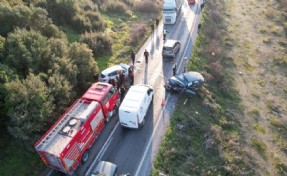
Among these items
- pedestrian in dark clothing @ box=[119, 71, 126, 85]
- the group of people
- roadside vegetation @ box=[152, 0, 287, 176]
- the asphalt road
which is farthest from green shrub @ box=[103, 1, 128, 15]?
pedestrian in dark clothing @ box=[119, 71, 126, 85]

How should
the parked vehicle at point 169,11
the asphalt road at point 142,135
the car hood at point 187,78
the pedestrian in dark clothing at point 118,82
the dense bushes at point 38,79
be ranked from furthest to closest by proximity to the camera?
the parked vehicle at point 169,11 < the car hood at point 187,78 < the pedestrian in dark clothing at point 118,82 < the asphalt road at point 142,135 < the dense bushes at point 38,79

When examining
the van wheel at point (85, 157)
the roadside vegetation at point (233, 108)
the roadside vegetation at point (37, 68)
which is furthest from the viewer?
the roadside vegetation at point (233, 108)

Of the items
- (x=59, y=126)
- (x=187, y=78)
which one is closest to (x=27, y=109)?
(x=59, y=126)

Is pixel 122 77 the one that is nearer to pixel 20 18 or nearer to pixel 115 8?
pixel 20 18

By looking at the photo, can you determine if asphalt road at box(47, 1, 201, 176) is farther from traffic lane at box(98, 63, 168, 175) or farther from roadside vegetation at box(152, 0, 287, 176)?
roadside vegetation at box(152, 0, 287, 176)

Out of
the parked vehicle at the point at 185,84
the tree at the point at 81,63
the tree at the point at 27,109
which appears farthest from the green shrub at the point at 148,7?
the tree at the point at 27,109

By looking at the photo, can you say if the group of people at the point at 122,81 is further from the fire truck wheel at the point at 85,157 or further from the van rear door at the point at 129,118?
the fire truck wheel at the point at 85,157
